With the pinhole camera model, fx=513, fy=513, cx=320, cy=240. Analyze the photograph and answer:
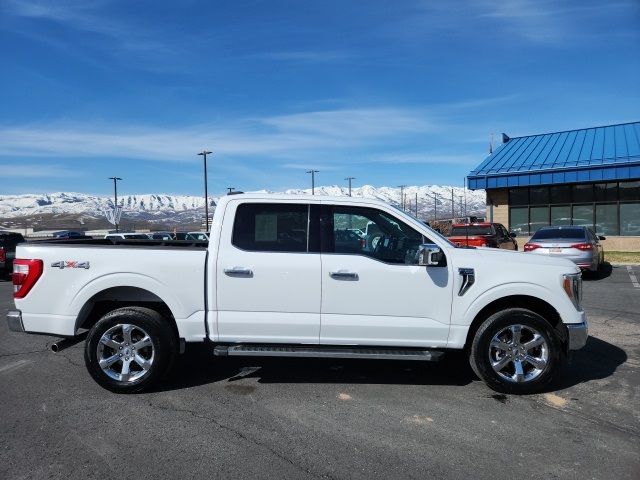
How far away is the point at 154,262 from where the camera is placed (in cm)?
487

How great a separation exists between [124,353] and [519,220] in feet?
78.1

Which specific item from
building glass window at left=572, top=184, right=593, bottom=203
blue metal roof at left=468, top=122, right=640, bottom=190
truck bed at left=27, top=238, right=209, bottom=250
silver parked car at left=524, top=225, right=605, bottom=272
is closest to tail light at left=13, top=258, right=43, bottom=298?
truck bed at left=27, top=238, right=209, bottom=250

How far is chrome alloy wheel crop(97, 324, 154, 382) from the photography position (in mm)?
4840

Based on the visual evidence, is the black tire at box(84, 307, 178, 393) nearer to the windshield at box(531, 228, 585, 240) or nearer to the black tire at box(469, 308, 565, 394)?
the black tire at box(469, 308, 565, 394)

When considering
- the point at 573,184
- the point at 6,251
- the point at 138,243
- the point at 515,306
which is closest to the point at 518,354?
the point at 515,306

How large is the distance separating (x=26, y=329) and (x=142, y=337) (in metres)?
1.15

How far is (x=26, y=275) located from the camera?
4.95 m

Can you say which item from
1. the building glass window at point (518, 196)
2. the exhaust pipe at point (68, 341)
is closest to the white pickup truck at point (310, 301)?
the exhaust pipe at point (68, 341)

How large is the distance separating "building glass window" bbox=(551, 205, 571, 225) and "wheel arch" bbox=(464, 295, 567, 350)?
21.3m

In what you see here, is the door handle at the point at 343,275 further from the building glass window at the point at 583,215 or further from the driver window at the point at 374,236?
the building glass window at the point at 583,215

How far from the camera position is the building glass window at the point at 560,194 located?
952 inches

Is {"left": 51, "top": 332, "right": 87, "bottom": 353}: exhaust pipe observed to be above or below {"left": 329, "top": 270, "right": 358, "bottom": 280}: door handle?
below

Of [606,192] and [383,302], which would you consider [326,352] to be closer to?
[383,302]

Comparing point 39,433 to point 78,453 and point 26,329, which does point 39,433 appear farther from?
point 26,329
